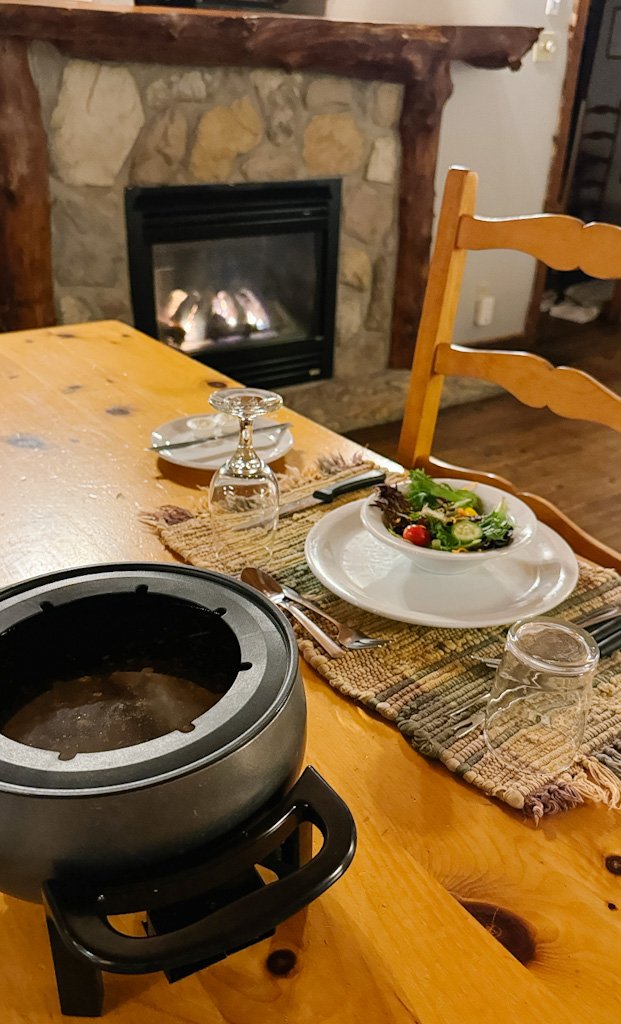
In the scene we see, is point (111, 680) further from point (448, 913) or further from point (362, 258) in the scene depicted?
point (362, 258)

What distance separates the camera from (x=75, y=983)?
0.42 meters

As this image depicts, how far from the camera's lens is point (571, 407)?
107 centimetres

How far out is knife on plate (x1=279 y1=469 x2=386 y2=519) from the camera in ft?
3.09

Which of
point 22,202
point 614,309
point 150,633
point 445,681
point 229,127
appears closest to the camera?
point 150,633

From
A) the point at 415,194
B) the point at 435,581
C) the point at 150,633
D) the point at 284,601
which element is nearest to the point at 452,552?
the point at 435,581

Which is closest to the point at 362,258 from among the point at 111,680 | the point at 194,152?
the point at 194,152

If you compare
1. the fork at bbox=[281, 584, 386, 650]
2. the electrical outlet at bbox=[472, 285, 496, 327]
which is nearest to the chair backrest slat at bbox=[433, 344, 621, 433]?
the fork at bbox=[281, 584, 386, 650]

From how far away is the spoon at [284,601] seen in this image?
70 cm

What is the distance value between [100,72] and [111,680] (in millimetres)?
2369

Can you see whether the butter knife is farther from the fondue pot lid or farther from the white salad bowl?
the fondue pot lid

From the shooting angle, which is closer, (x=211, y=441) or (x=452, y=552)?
(x=452, y=552)

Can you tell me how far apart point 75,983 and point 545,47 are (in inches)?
143

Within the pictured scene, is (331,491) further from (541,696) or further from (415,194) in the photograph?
(415,194)

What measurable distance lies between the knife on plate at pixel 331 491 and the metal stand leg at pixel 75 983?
1.83 ft
